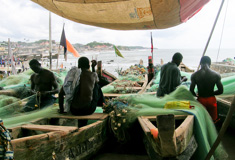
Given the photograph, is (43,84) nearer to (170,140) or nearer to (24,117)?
(24,117)

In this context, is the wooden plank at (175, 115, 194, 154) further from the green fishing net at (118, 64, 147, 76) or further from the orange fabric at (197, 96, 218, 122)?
the green fishing net at (118, 64, 147, 76)

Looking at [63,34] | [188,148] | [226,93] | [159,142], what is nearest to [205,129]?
[188,148]

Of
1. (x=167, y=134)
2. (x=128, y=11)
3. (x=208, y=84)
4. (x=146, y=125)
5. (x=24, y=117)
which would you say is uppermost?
(x=128, y=11)

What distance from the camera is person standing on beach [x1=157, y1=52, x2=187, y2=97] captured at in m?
4.16

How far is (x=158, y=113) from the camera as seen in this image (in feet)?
10.6

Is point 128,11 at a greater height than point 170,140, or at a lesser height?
greater

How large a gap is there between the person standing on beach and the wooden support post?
221 centimetres

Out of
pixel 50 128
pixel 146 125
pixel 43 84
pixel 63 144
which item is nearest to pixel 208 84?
pixel 146 125

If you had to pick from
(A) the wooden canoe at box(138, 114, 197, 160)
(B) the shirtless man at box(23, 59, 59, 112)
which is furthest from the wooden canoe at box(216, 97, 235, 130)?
(B) the shirtless man at box(23, 59, 59, 112)

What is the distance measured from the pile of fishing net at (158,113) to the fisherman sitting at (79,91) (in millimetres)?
407

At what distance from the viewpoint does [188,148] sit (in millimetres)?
2578

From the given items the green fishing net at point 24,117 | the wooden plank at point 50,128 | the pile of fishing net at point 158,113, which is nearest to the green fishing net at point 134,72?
the pile of fishing net at point 158,113

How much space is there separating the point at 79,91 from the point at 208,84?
231cm

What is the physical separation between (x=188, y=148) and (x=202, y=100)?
144 cm
